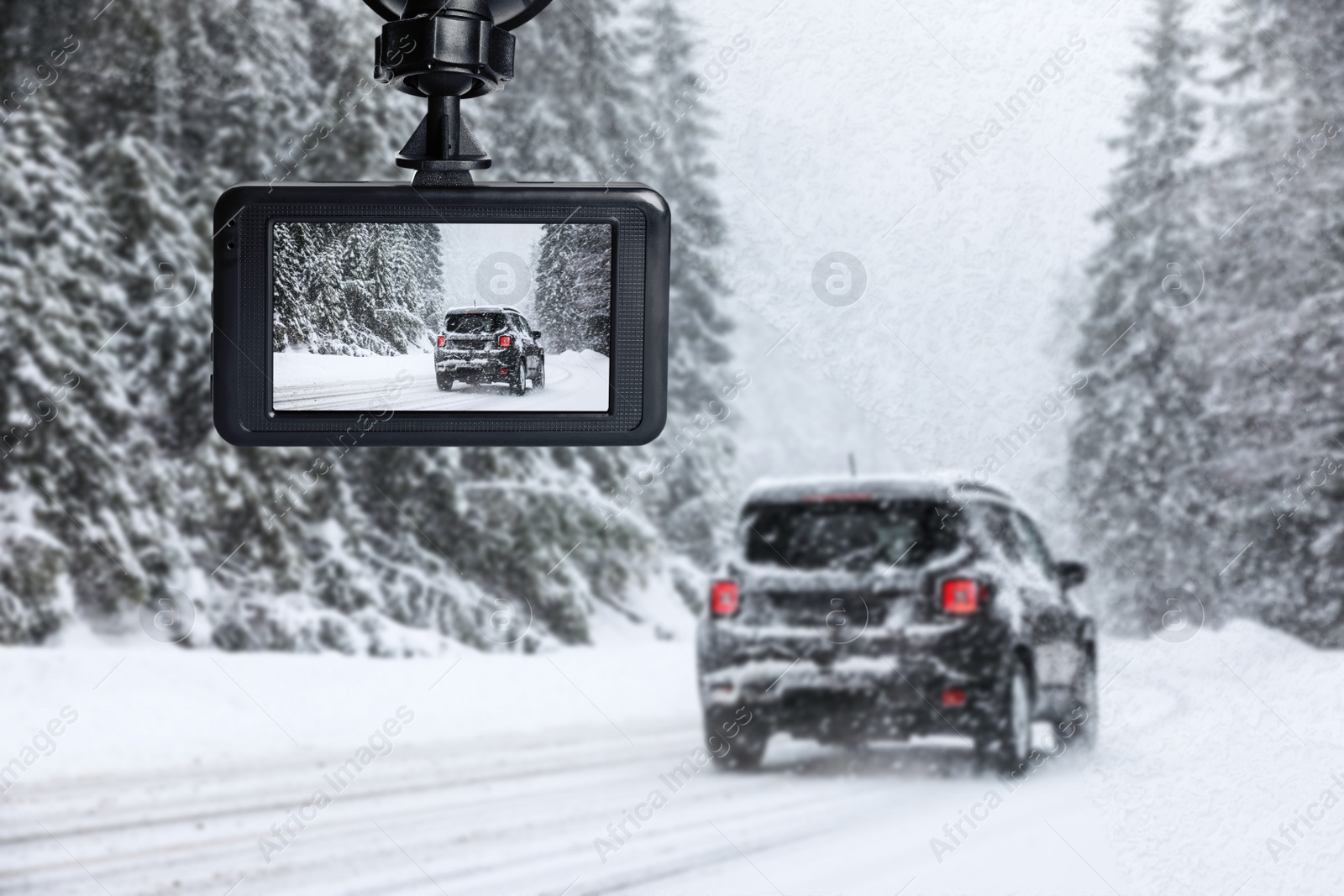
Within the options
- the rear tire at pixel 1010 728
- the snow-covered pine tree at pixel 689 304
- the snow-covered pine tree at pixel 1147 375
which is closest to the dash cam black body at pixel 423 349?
the rear tire at pixel 1010 728

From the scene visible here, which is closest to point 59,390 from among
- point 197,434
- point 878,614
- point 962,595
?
point 197,434

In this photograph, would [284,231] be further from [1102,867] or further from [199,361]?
[199,361]

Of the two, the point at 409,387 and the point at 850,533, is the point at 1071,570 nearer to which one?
the point at 850,533

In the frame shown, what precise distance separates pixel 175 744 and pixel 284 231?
3.01 meters

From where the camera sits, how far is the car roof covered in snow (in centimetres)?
272

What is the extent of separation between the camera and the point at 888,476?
277 centimetres

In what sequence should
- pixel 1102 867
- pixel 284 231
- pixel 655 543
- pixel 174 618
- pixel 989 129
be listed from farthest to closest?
pixel 174 618 → pixel 655 543 → pixel 989 129 → pixel 1102 867 → pixel 284 231

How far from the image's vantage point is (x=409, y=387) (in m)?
1.10

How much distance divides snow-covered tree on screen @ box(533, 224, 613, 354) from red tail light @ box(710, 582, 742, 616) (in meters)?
1.58

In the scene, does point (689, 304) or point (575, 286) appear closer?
point (575, 286)

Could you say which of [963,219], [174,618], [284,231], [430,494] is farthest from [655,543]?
[284,231]

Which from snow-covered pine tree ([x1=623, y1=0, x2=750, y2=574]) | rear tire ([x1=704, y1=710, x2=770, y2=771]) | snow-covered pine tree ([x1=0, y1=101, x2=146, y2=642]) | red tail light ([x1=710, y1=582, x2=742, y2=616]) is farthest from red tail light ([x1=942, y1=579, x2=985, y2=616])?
snow-covered pine tree ([x1=0, y1=101, x2=146, y2=642])

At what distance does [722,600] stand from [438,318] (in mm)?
1619

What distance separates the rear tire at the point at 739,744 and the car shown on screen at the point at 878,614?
0.44 ft
